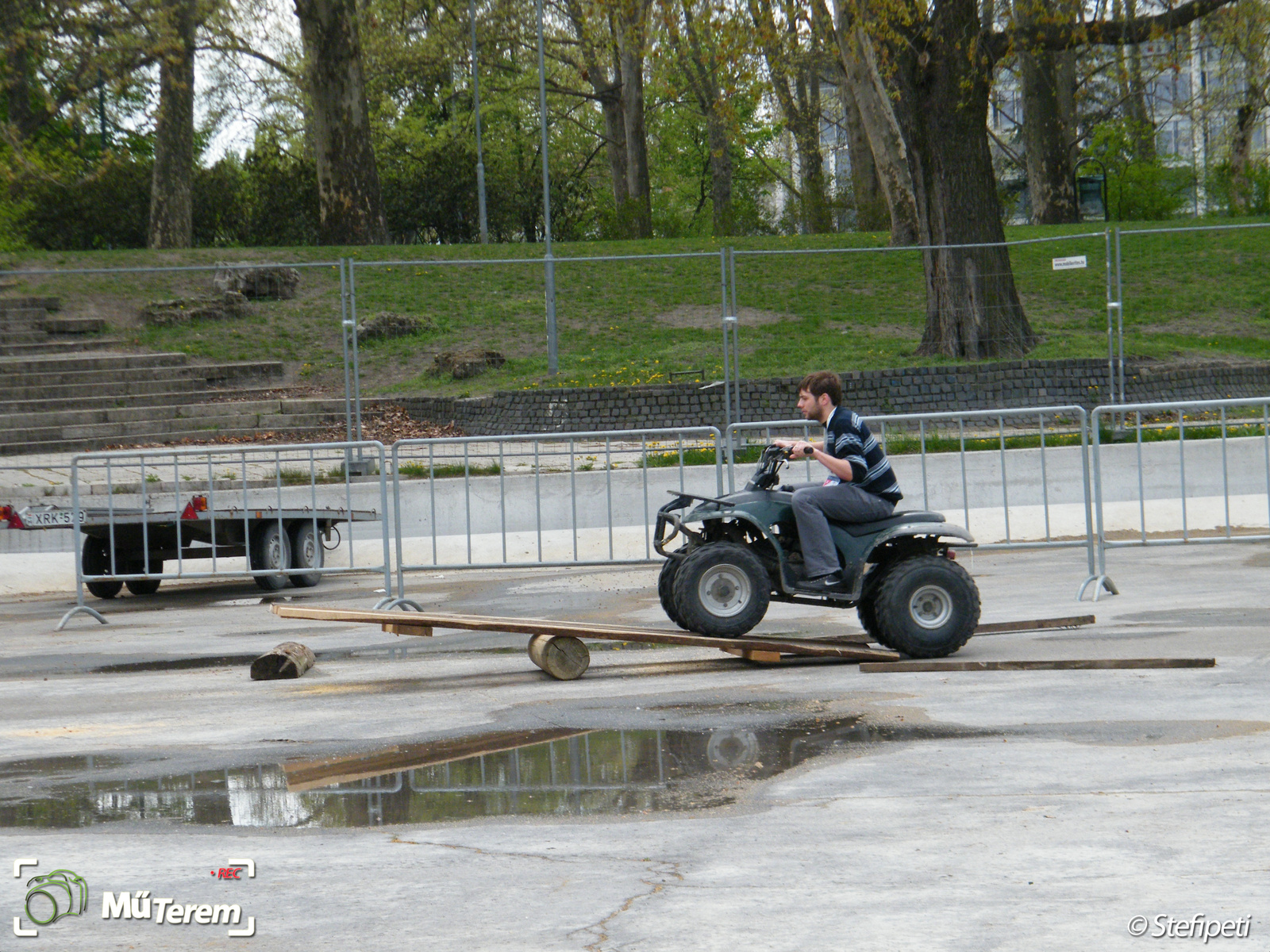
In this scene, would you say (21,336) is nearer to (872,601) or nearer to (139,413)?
(139,413)

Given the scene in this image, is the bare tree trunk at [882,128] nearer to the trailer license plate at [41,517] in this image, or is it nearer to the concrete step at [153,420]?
the concrete step at [153,420]

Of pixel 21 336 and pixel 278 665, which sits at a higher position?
pixel 21 336

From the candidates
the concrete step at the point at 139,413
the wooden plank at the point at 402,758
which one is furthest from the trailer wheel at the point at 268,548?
the concrete step at the point at 139,413

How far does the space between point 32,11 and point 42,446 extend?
12.8 metres

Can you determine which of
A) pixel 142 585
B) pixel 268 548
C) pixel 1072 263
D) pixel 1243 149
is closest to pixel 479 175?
pixel 1072 263

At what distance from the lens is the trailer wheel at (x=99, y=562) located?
12.6 meters

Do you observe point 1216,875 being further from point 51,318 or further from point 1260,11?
point 51,318

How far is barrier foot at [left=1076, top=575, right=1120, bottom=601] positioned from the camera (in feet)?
32.9

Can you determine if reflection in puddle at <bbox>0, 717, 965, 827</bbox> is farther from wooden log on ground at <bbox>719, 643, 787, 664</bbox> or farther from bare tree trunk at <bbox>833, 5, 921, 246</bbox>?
bare tree trunk at <bbox>833, 5, 921, 246</bbox>

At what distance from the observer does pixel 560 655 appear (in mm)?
7707

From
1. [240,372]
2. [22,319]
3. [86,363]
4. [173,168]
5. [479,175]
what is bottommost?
[240,372]

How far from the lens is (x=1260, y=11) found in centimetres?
2105

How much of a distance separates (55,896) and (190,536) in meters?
8.32
